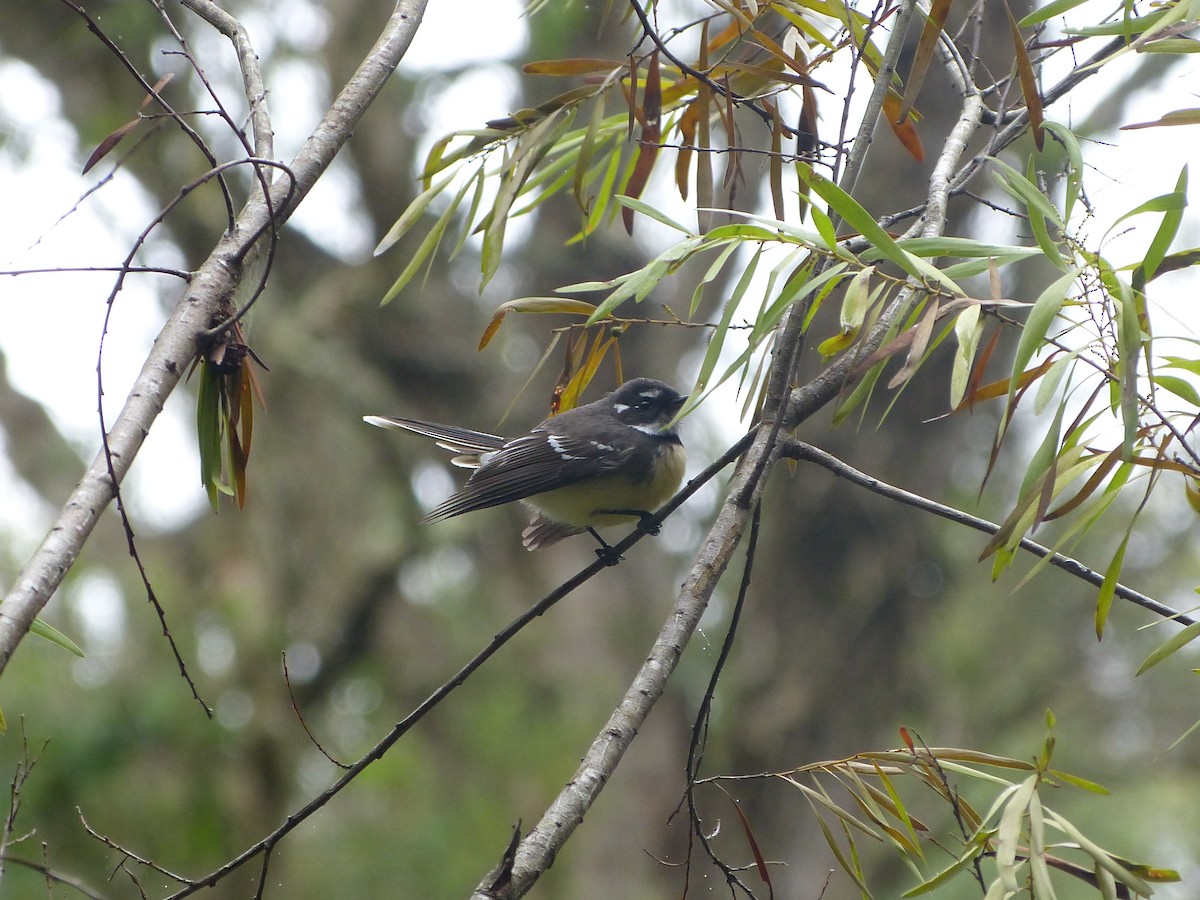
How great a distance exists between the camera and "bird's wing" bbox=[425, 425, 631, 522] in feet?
13.0

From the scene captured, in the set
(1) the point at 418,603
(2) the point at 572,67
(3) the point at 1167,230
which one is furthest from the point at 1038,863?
(1) the point at 418,603

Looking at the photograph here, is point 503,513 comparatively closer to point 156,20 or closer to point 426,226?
point 426,226

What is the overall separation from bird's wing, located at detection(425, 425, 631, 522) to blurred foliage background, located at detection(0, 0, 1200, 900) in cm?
358

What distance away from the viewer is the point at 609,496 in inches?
169

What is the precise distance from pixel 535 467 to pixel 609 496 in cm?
34

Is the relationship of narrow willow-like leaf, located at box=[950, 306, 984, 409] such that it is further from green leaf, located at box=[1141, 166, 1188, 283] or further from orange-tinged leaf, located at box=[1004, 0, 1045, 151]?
orange-tinged leaf, located at box=[1004, 0, 1045, 151]

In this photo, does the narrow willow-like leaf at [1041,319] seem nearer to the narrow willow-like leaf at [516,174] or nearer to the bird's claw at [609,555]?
the narrow willow-like leaf at [516,174]

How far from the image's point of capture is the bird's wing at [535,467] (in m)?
3.95

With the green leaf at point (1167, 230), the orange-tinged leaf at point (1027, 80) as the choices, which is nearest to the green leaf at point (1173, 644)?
the green leaf at point (1167, 230)

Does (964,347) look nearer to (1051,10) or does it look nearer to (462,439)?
(1051,10)

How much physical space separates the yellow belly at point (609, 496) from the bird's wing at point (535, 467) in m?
0.07

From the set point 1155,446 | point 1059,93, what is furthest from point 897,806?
point 1059,93

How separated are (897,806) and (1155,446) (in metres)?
0.84

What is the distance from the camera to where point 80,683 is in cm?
689
